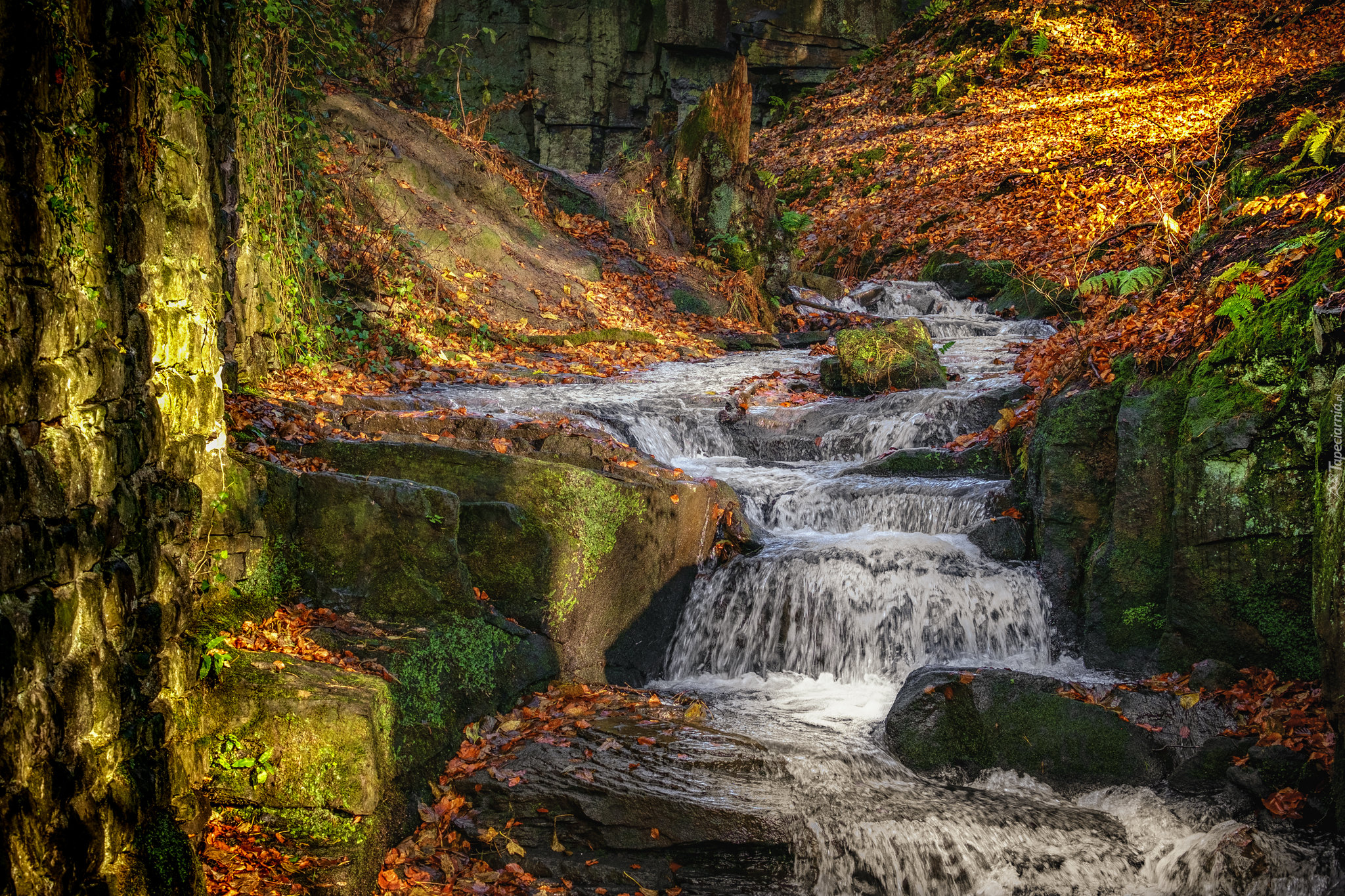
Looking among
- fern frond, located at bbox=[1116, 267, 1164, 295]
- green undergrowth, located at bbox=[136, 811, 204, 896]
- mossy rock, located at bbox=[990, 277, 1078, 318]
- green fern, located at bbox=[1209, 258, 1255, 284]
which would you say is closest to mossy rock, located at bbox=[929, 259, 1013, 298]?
mossy rock, located at bbox=[990, 277, 1078, 318]

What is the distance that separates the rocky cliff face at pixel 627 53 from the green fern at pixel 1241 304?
22.8 metres

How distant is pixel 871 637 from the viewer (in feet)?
22.0

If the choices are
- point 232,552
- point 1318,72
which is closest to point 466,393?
point 232,552

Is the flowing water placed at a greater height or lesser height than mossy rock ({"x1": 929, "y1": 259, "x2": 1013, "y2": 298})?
lesser

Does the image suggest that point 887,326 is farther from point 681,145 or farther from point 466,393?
point 681,145

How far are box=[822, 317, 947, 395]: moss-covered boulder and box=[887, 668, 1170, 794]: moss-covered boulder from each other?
17.8 ft

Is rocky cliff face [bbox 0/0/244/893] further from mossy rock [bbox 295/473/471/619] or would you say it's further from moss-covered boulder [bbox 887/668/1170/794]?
moss-covered boulder [bbox 887/668/1170/794]

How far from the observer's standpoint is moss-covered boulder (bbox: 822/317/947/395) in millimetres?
10430

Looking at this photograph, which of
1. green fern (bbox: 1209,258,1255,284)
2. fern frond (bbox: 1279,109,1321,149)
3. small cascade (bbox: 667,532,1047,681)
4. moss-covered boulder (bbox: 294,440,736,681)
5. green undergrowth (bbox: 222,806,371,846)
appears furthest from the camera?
fern frond (bbox: 1279,109,1321,149)

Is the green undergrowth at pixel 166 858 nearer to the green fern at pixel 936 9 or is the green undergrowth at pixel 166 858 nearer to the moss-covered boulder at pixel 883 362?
the moss-covered boulder at pixel 883 362

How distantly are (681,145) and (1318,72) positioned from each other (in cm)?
920

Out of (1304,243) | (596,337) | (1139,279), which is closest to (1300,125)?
(1139,279)

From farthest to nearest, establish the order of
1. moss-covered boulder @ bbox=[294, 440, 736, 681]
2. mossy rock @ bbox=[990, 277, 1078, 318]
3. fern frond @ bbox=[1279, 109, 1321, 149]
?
1. mossy rock @ bbox=[990, 277, 1078, 318]
2. fern frond @ bbox=[1279, 109, 1321, 149]
3. moss-covered boulder @ bbox=[294, 440, 736, 681]

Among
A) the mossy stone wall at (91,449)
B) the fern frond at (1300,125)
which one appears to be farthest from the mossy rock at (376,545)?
the fern frond at (1300,125)
